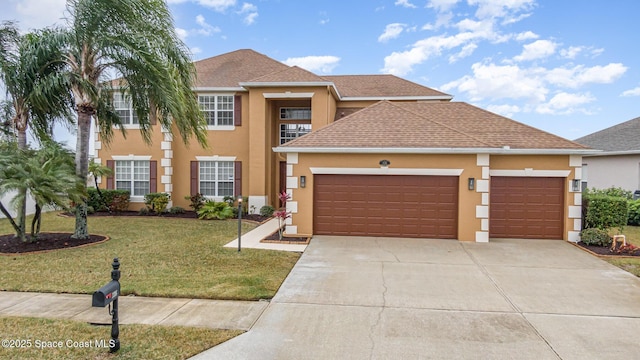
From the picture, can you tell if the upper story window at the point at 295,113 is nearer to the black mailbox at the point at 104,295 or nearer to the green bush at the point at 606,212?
the green bush at the point at 606,212

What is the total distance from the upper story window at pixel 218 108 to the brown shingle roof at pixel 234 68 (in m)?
0.60

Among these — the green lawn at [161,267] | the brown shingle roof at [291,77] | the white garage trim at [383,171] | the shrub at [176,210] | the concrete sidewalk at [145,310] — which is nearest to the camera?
the concrete sidewalk at [145,310]

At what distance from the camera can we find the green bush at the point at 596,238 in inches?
409

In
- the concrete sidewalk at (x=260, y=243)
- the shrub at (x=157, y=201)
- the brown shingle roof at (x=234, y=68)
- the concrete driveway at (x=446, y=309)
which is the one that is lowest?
the concrete driveway at (x=446, y=309)

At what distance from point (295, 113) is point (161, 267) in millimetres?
11833

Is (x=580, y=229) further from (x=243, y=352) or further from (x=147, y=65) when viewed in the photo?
(x=147, y=65)

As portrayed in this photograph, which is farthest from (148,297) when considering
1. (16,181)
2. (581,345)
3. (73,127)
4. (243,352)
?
(73,127)

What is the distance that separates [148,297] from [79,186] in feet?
18.6

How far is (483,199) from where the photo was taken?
425 inches

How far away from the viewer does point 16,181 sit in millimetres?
8633

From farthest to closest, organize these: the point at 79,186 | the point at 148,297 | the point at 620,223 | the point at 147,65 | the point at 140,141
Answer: the point at 140,141
the point at 620,223
the point at 79,186
the point at 147,65
the point at 148,297

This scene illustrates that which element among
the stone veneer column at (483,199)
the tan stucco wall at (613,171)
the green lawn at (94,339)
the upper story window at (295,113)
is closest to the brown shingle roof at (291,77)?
the upper story window at (295,113)

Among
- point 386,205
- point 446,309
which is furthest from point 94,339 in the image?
point 386,205

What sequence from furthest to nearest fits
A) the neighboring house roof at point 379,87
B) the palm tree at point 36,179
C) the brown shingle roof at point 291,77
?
the neighboring house roof at point 379,87, the brown shingle roof at point 291,77, the palm tree at point 36,179
